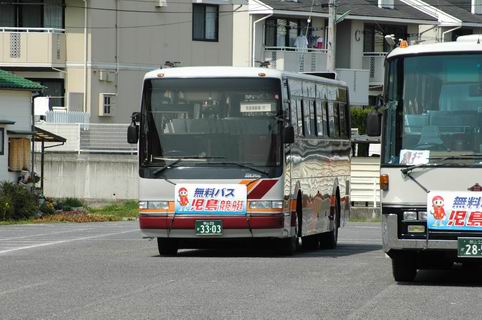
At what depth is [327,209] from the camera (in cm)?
2542

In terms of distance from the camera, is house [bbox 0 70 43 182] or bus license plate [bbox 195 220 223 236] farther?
house [bbox 0 70 43 182]

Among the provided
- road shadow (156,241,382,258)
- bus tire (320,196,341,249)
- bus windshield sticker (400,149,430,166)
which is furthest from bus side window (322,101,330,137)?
bus windshield sticker (400,149,430,166)

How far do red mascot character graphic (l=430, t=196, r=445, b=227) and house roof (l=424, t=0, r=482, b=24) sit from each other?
1908 inches

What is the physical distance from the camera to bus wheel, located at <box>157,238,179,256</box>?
22250 mm

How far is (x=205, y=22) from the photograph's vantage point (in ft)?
181

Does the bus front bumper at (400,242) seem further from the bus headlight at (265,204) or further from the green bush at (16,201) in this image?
the green bush at (16,201)

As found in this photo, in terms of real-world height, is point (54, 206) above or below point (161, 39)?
below

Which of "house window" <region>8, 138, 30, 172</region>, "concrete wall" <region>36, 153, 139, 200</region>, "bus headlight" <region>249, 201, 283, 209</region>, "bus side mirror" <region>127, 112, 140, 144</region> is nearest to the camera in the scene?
"bus headlight" <region>249, 201, 283, 209</region>

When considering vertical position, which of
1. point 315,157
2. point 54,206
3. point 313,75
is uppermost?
point 313,75

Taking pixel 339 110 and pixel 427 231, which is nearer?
pixel 427 231

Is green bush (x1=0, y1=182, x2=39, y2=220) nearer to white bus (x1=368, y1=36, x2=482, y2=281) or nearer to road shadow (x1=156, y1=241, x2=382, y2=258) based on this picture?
road shadow (x1=156, y1=241, x2=382, y2=258)

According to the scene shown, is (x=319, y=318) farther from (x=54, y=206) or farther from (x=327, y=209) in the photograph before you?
(x=54, y=206)

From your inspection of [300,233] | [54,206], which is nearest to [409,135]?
[300,233]

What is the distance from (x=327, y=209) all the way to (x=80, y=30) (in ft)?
88.6
